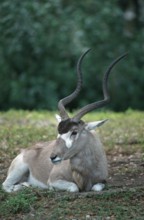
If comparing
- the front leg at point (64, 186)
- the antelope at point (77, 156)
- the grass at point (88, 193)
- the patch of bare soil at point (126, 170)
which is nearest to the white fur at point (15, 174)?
the antelope at point (77, 156)

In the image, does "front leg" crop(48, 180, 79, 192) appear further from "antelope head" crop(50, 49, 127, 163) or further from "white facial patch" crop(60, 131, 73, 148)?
"white facial patch" crop(60, 131, 73, 148)

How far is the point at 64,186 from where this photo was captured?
9.70 m

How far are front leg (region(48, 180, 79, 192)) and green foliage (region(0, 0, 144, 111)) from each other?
1065cm

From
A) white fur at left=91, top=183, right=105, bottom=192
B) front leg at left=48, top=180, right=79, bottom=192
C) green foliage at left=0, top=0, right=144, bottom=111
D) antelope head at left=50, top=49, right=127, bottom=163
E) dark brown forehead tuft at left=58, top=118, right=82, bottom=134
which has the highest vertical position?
dark brown forehead tuft at left=58, top=118, right=82, bottom=134

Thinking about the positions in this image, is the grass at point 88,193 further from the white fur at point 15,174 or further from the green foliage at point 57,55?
the green foliage at point 57,55

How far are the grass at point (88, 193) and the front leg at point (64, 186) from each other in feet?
1.20

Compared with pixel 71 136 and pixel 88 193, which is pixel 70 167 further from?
pixel 88 193

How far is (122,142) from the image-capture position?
12852mm

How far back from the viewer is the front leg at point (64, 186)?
9.58 m

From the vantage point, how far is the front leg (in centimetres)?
958

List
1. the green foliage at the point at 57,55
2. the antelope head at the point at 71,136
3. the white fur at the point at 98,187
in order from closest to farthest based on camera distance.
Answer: the antelope head at the point at 71,136, the white fur at the point at 98,187, the green foliage at the point at 57,55

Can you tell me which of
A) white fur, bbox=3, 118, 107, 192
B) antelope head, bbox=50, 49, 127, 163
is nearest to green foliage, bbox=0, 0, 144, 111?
white fur, bbox=3, 118, 107, 192

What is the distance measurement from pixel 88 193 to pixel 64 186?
2.58ft

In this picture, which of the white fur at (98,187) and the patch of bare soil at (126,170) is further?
the patch of bare soil at (126,170)
